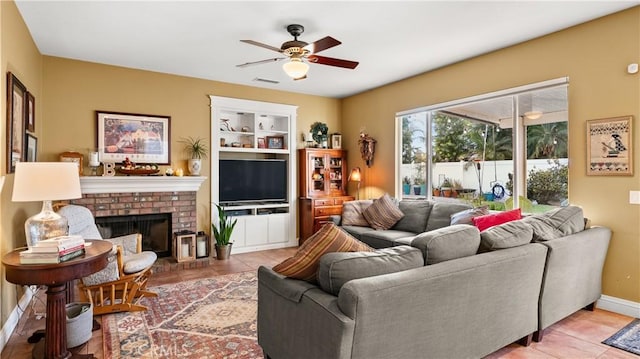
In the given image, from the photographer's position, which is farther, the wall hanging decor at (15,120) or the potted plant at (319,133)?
the potted plant at (319,133)

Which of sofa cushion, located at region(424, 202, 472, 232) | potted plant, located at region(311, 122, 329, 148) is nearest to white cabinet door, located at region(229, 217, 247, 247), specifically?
potted plant, located at region(311, 122, 329, 148)

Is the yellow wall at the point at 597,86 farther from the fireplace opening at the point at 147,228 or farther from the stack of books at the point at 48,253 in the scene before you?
the fireplace opening at the point at 147,228

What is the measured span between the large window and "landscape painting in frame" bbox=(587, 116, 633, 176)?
0.28m

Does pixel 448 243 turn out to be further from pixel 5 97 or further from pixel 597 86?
pixel 5 97

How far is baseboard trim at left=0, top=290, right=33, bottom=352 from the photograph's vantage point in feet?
8.71

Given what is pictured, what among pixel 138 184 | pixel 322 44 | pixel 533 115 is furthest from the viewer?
pixel 138 184

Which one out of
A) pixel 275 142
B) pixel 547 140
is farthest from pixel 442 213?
pixel 275 142

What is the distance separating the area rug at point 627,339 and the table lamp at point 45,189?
4125mm

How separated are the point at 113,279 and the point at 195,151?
2.49 metres

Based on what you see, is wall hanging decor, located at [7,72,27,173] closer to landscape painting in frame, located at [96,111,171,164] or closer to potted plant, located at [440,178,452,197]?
landscape painting in frame, located at [96,111,171,164]

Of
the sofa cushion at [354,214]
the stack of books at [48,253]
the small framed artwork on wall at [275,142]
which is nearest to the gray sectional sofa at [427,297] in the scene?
the stack of books at [48,253]

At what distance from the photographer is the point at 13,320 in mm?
2955

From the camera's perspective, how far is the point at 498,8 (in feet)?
10.5

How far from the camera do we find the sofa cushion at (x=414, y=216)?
190 inches
